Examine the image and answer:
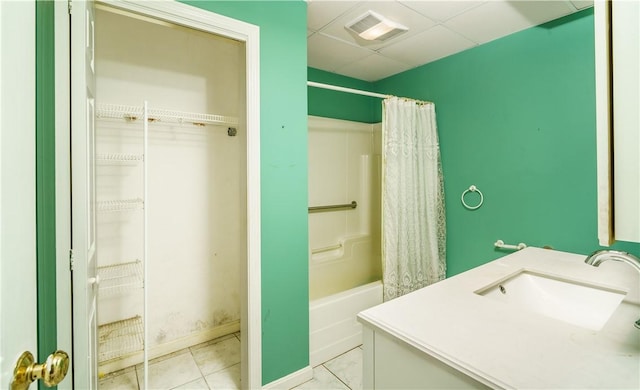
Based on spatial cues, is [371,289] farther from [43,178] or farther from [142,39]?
[142,39]

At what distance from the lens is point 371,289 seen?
2.12 metres

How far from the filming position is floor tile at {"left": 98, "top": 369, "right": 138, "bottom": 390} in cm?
168

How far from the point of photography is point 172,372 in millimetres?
1814

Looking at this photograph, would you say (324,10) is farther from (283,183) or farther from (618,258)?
(618,258)

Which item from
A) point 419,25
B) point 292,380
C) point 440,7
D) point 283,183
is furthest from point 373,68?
point 292,380

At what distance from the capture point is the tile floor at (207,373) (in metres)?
1.69

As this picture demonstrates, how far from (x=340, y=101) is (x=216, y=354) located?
8.02ft

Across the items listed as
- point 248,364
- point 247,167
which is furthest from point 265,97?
point 248,364

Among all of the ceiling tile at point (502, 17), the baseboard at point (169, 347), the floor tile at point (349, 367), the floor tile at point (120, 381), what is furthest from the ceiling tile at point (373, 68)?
the floor tile at point (120, 381)

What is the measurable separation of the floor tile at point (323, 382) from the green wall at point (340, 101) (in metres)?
2.09

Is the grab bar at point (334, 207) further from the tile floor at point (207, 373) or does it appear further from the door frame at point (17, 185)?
the door frame at point (17, 185)

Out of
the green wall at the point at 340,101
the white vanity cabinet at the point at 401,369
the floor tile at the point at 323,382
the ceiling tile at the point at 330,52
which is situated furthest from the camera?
the green wall at the point at 340,101

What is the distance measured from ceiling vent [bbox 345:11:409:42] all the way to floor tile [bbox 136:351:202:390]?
251 cm

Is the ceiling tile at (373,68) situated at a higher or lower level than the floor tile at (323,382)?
higher
